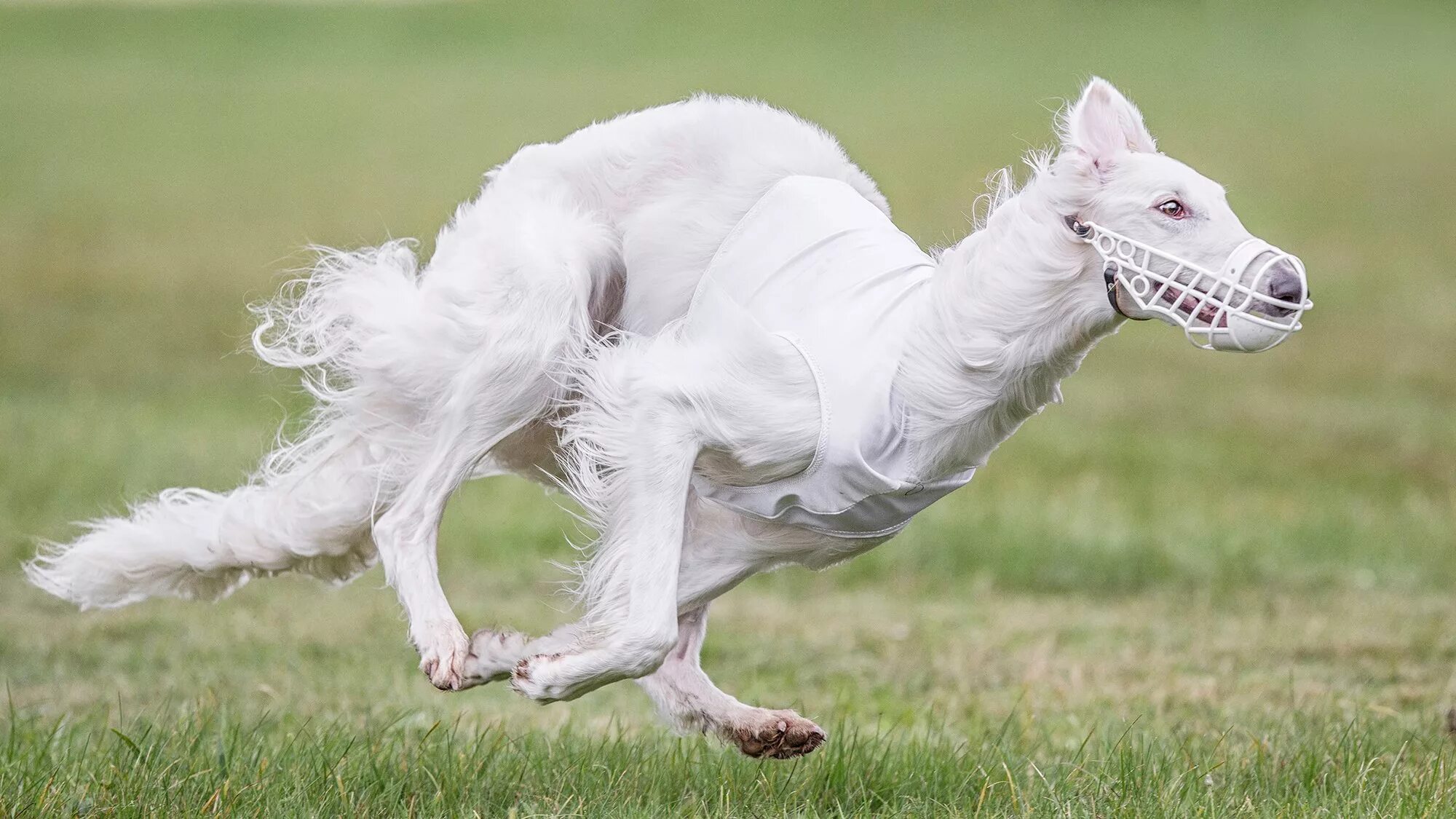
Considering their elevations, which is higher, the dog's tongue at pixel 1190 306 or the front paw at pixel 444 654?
the dog's tongue at pixel 1190 306

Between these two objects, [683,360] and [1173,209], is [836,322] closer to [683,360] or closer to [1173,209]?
[683,360]

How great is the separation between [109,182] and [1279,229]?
1398 cm

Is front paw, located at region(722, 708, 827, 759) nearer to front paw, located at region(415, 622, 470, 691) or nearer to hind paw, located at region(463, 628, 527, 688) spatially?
hind paw, located at region(463, 628, 527, 688)

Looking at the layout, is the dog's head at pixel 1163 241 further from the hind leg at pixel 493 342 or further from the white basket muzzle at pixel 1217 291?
the hind leg at pixel 493 342

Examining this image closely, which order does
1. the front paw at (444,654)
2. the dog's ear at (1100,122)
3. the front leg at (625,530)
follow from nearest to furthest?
the dog's ear at (1100,122)
the front leg at (625,530)
the front paw at (444,654)

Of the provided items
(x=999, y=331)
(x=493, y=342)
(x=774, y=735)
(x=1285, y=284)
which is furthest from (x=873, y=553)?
(x=1285, y=284)

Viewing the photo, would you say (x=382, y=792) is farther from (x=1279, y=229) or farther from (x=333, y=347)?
(x=1279, y=229)

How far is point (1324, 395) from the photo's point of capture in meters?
A: 13.7

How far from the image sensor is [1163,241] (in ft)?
11.7

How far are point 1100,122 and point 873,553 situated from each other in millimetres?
5815

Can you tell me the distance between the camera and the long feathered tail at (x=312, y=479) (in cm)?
477

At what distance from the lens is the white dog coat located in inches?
155

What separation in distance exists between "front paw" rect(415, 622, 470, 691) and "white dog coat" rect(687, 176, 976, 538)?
2.37 ft

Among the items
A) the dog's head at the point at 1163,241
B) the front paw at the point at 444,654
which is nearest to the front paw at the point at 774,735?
the front paw at the point at 444,654
